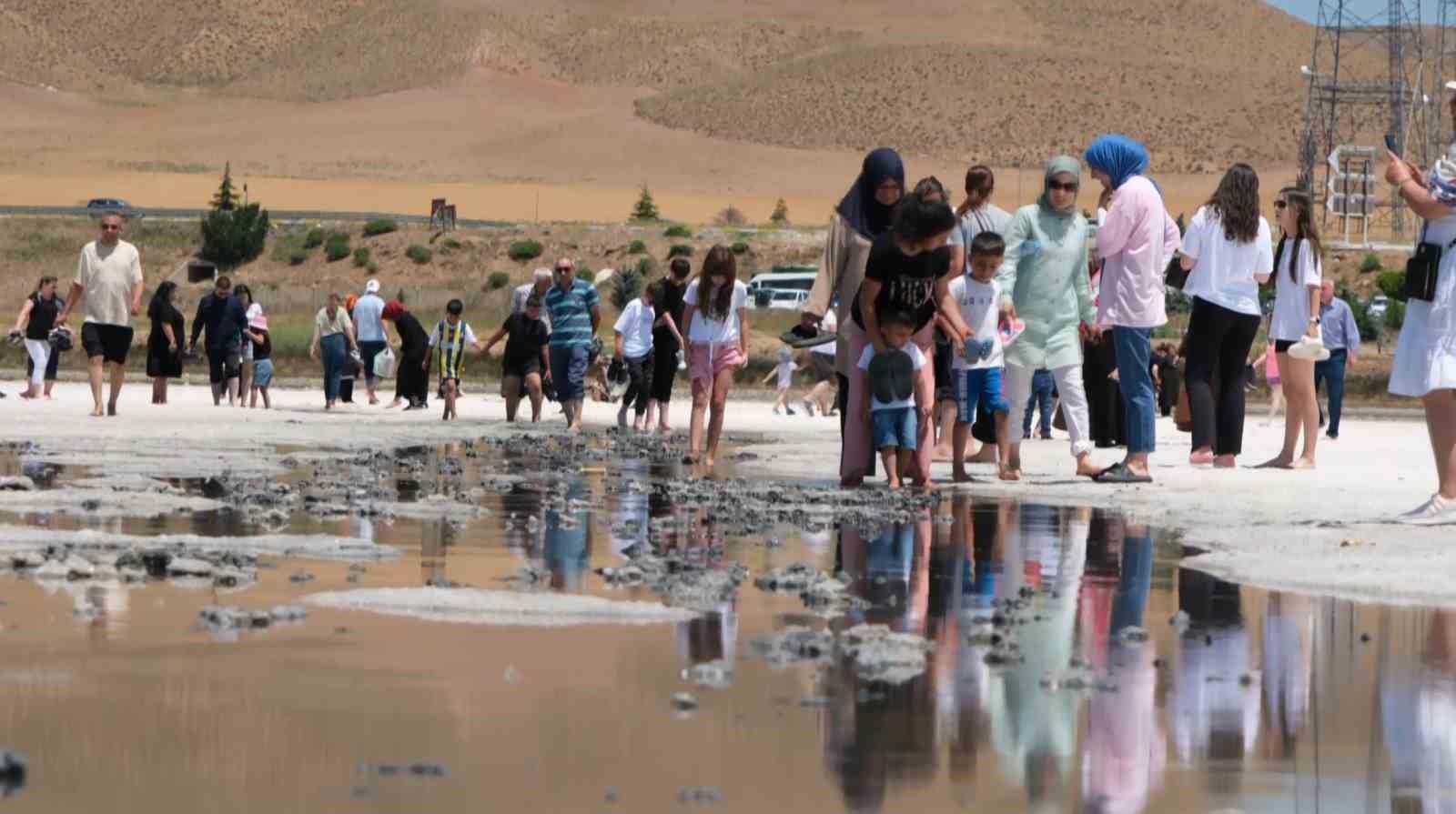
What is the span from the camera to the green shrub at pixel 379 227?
316ft

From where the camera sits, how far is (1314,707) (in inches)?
291

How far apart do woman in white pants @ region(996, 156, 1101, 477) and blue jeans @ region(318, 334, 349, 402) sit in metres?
18.2

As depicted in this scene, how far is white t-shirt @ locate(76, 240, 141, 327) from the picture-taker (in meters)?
25.7

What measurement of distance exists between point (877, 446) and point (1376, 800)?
33.9ft

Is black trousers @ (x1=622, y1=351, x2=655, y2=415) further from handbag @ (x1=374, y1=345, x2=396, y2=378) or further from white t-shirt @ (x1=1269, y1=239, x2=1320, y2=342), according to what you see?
white t-shirt @ (x1=1269, y1=239, x2=1320, y2=342)

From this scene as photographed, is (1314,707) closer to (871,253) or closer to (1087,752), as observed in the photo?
(1087,752)

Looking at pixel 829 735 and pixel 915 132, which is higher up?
pixel 915 132

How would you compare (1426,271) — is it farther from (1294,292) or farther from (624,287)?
(624,287)

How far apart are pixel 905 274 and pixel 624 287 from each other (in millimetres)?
54986

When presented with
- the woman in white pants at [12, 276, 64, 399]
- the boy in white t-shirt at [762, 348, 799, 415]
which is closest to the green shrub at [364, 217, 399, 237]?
the boy in white t-shirt at [762, 348, 799, 415]

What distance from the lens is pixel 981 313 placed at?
1756 cm

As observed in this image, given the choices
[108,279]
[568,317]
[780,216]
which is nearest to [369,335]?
[568,317]

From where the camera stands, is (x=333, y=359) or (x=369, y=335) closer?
(x=333, y=359)

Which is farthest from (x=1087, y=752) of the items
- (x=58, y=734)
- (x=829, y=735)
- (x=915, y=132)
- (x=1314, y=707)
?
(x=915, y=132)
